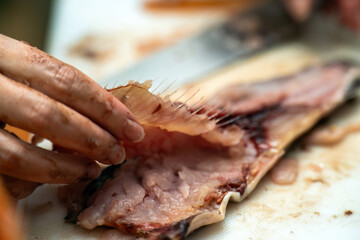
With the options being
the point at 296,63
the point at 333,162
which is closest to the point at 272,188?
the point at 333,162

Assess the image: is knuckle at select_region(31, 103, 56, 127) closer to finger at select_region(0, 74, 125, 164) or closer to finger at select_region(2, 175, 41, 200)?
finger at select_region(0, 74, 125, 164)

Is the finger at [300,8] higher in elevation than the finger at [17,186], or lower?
higher

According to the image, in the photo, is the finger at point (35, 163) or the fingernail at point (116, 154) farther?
the fingernail at point (116, 154)

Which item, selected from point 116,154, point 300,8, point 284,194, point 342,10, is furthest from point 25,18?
point 284,194

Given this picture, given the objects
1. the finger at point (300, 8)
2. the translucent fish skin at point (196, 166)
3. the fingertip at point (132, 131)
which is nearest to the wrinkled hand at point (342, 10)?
the finger at point (300, 8)

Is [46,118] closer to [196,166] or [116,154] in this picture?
[116,154]

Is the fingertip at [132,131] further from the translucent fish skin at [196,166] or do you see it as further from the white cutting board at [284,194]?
the white cutting board at [284,194]
